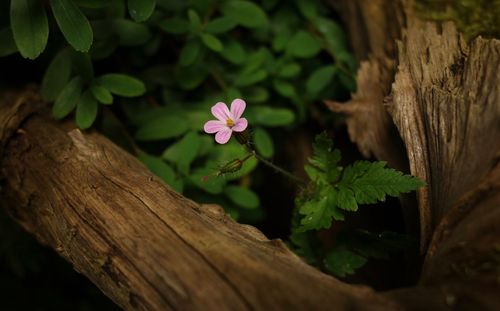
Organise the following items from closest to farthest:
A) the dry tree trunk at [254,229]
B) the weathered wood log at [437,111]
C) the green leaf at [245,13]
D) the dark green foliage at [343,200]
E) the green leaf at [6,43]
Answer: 1. the dry tree trunk at [254,229]
2. the weathered wood log at [437,111]
3. the dark green foliage at [343,200]
4. the green leaf at [6,43]
5. the green leaf at [245,13]

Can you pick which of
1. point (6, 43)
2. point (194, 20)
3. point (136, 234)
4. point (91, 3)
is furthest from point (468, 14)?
point (6, 43)

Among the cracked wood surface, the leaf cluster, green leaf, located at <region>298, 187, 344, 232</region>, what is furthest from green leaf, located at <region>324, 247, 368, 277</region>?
the leaf cluster

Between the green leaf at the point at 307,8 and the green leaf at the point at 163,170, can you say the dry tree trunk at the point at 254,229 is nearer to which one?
the green leaf at the point at 163,170

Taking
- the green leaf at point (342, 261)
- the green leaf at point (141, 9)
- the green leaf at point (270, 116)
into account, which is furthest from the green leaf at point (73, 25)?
the green leaf at point (342, 261)

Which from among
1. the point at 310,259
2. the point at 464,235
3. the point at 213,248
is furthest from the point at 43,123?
the point at 464,235

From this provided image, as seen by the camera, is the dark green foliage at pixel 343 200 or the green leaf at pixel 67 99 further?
the green leaf at pixel 67 99
